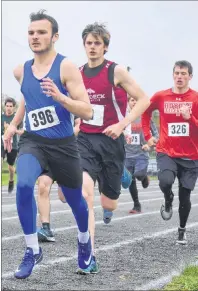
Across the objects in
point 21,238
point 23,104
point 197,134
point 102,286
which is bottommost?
point 21,238

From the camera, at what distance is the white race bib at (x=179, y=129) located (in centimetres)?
711

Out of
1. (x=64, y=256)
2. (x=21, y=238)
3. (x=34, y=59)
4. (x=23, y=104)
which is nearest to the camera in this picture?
(x=34, y=59)

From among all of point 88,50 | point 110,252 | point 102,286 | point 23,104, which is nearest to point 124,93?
point 88,50

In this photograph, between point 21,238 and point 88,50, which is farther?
point 21,238

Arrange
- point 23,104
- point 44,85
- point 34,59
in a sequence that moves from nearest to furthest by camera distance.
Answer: point 44,85, point 34,59, point 23,104

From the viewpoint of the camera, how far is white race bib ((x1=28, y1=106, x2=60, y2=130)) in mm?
4824

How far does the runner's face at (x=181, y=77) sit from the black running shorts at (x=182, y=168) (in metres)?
0.76

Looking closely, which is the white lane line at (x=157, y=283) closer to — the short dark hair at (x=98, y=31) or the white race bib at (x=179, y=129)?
the short dark hair at (x=98, y=31)

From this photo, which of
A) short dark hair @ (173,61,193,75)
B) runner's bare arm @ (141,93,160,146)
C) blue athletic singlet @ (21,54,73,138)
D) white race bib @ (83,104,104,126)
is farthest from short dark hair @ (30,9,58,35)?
runner's bare arm @ (141,93,160,146)

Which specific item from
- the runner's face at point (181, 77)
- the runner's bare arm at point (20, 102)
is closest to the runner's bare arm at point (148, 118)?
the runner's face at point (181, 77)

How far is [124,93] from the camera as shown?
236 inches

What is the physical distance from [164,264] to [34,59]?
198cm

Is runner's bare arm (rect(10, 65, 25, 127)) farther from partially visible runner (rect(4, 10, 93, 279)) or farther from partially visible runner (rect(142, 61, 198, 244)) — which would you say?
partially visible runner (rect(142, 61, 198, 244))

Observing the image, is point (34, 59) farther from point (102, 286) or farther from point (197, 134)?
point (197, 134)
